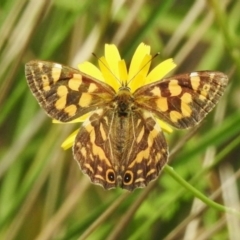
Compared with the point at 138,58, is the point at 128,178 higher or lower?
lower

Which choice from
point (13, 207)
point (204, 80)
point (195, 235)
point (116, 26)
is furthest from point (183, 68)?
point (204, 80)

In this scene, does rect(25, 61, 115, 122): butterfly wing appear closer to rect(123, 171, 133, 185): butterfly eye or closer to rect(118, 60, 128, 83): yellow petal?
rect(118, 60, 128, 83): yellow petal

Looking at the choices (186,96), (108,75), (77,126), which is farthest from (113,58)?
(77,126)

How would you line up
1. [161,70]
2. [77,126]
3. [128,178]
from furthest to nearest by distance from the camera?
[77,126] < [161,70] < [128,178]

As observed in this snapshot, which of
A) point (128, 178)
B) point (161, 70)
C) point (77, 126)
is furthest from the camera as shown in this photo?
point (77, 126)

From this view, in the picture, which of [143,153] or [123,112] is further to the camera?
[123,112]

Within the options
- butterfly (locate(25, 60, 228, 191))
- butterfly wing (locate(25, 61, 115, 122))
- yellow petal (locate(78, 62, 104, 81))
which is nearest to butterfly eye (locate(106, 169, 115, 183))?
butterfly (locate(25, 60, 228, 191))

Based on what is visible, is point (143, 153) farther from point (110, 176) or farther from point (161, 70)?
point (161, 70)

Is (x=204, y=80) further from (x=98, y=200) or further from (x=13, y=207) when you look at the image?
(x=98, y=200)
